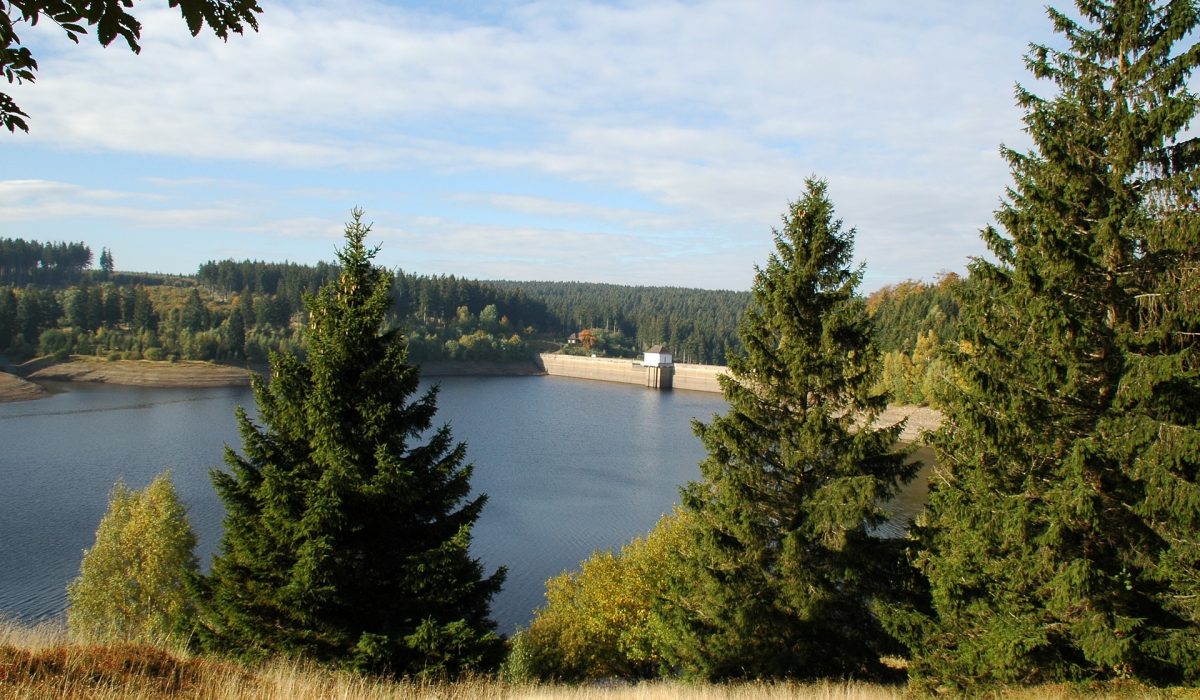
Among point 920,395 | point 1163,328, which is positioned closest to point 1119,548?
point 1163,328

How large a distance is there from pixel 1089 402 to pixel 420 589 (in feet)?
24.3

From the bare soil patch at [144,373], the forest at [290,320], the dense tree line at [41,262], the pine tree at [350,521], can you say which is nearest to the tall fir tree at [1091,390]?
the pine tree at [350,521]

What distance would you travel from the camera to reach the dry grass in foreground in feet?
15.8

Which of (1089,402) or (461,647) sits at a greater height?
(1089,402)

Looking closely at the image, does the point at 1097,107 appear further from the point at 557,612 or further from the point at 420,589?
the point at 557,612

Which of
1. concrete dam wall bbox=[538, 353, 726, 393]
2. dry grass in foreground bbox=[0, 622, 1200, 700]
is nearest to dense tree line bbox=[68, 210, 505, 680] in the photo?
dry grass in foreground bbox=[0, 622, 1200, 700]

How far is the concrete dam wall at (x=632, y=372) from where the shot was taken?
87125mm

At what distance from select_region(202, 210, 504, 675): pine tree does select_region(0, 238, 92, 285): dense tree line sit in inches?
4798

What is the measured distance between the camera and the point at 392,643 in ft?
28.2

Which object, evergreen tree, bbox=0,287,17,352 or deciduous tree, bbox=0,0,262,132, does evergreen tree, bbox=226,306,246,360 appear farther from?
deciduous tree, bbox=0,0,262,132

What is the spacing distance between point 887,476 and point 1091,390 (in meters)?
2.78

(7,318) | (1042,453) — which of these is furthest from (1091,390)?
(7,318)

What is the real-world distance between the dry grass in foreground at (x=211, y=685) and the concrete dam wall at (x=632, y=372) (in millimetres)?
75539

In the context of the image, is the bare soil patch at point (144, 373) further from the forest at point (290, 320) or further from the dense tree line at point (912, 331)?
the dense tree line at point (912, 331)
